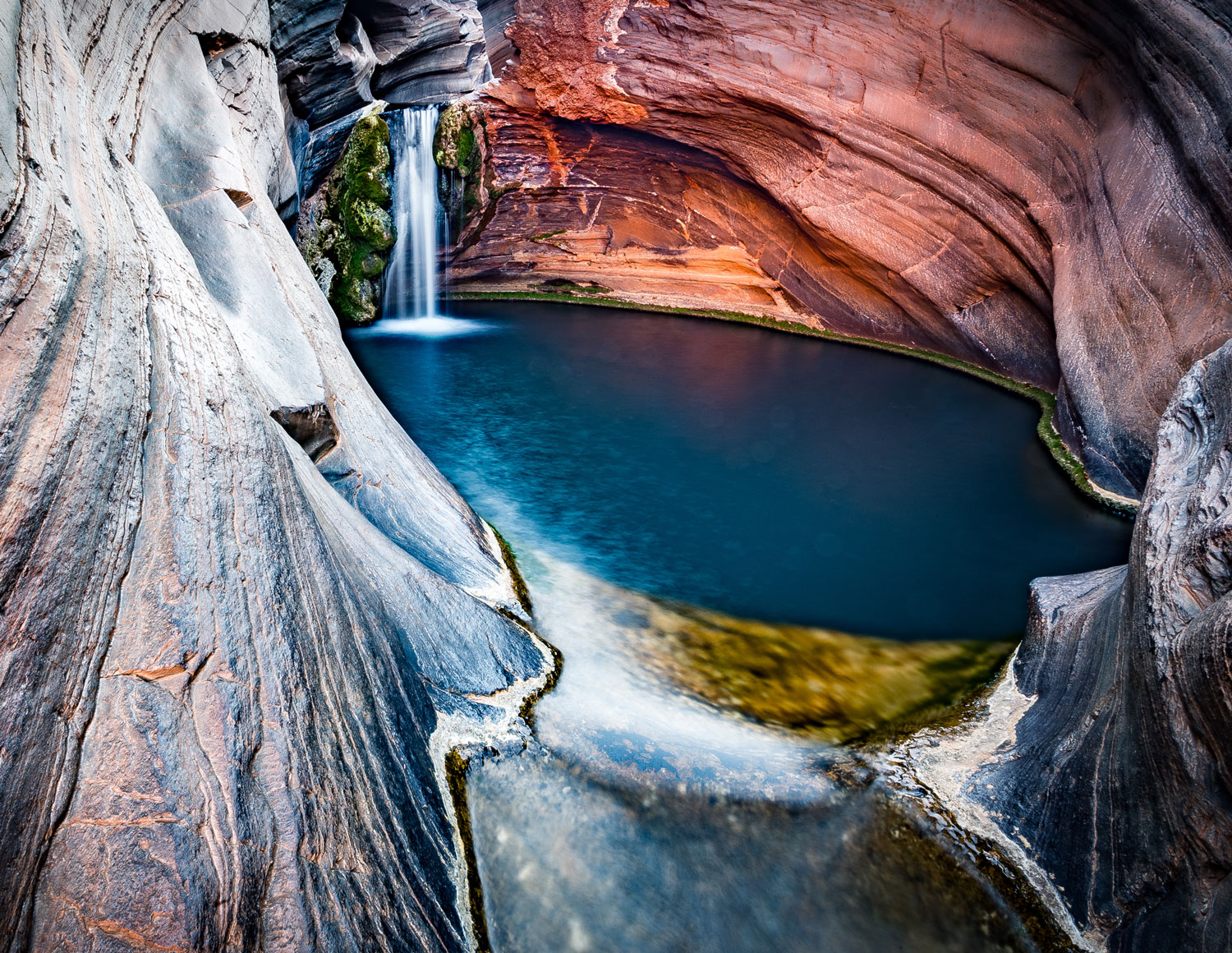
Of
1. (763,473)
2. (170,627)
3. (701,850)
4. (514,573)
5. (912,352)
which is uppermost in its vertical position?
(912,352)

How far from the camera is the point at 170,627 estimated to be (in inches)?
97.3

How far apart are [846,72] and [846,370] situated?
4.23m

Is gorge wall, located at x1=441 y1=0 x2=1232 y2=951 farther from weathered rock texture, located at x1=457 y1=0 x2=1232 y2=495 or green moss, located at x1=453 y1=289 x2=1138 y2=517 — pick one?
green moss, located at x1=453 y1=289 x2=1138 y2=517

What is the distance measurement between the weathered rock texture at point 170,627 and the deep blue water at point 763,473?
8.05 ft

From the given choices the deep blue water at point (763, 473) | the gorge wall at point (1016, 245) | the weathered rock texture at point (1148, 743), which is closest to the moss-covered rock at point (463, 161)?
the gorge wall at point (1016, 245)

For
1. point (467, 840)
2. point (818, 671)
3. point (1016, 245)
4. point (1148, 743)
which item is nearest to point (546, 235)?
point (1016, 245)

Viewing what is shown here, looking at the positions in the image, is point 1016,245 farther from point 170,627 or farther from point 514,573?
point 170,627

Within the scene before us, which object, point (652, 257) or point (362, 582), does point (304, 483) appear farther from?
point (652, 257)

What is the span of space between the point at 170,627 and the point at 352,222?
1167 centimetres

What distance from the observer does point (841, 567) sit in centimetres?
634

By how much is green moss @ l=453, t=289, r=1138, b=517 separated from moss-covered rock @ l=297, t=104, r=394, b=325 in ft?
8.52

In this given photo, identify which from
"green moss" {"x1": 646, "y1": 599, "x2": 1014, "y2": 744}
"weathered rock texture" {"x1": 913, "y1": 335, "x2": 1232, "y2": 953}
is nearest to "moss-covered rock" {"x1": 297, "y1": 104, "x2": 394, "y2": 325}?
"green moss" {"x1": 646, "y1": 599, "x2": 1014, "y2": 744}

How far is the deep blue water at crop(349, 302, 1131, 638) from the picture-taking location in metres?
6.15

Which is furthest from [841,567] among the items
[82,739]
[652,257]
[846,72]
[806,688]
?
[652,257]
